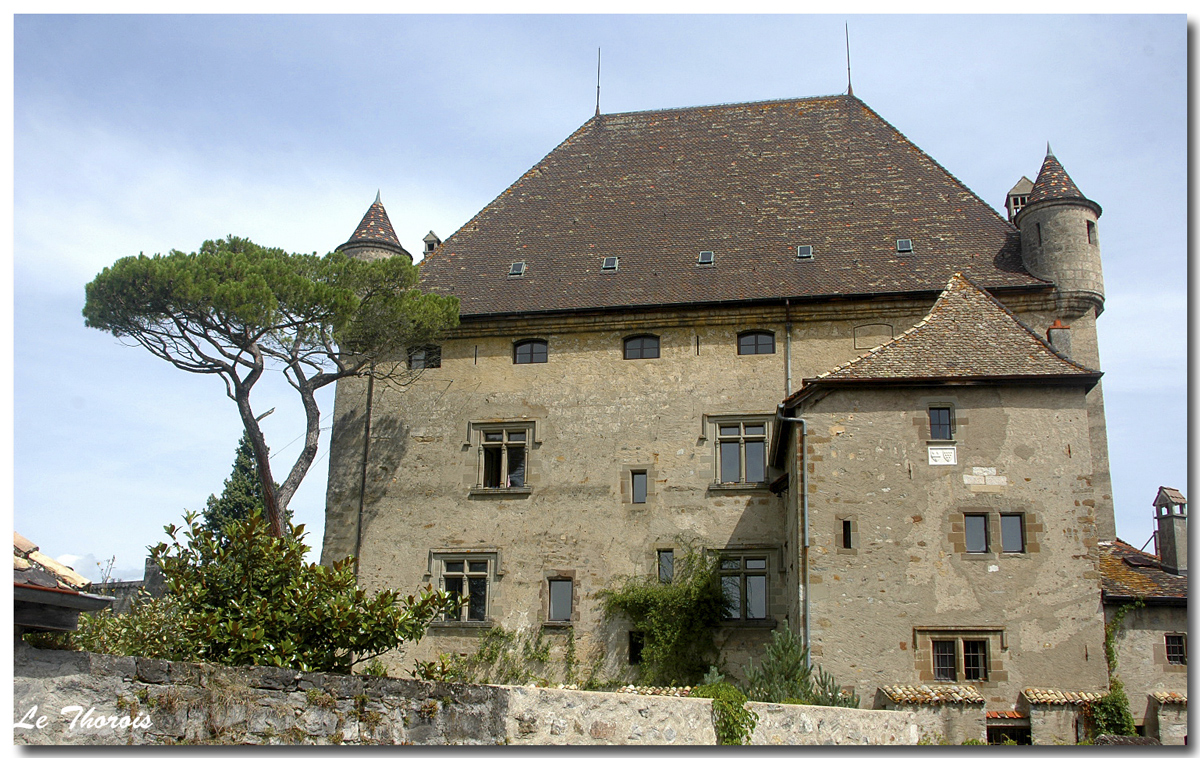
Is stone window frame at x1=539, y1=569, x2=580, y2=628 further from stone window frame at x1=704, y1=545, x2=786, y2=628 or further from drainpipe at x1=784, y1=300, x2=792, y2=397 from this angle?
drainpipe at x1=784, y1=300, x2=792, y2=397

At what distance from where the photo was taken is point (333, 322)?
2034cm

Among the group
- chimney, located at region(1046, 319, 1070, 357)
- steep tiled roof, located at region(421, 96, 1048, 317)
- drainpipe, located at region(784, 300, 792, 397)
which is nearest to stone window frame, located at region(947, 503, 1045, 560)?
chimney, located at region(1046, 319, 1070, 357)

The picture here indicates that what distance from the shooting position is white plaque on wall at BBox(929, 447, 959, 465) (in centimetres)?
1658

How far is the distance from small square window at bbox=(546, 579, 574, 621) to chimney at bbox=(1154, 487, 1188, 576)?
10.3 m

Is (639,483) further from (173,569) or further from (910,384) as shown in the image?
(173,569)

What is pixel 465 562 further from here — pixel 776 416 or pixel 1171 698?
pixel 1171 698

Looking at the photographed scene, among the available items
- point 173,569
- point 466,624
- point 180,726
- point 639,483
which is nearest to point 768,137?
point 639,483

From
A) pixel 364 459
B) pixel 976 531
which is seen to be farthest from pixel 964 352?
pixel 364 459

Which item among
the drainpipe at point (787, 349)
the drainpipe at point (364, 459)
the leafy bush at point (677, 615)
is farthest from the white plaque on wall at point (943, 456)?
the drainpipe at point (364, 459)

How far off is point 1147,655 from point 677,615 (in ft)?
24.7

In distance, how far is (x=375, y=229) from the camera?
2503 centimetres

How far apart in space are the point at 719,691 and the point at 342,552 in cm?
1214

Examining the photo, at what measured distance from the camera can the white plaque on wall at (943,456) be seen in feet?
54.4

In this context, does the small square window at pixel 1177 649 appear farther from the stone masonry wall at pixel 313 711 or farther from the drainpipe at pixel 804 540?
the stone masonry wall at pixel 313 711
